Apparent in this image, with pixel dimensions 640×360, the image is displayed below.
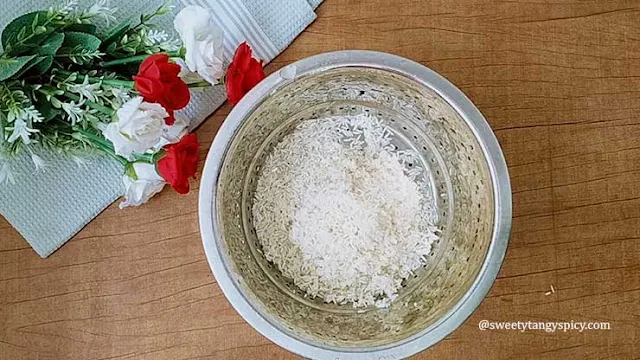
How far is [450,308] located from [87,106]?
1.33ft

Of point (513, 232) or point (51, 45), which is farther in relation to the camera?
point (513, 232)

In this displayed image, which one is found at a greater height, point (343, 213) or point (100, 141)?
point (100, 141)

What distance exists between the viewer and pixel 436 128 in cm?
88

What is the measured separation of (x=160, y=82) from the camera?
74 centimetres

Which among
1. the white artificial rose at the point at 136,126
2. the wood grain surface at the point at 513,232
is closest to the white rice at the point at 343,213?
the wood grain surface at the point at 513,232

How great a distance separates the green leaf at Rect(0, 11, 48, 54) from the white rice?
267 mm

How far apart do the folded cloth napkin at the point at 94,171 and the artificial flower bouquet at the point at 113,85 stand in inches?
0.9

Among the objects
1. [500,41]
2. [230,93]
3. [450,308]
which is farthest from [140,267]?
[500,41]

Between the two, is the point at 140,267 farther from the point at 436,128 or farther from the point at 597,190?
the point at 597,190

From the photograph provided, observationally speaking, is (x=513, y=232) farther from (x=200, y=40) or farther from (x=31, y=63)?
(x=31, y=63)

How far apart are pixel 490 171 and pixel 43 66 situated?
1.45 feet

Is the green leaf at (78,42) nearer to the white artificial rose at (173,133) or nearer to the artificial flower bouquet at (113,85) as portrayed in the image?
the artificial flower bouquet at (113,85)

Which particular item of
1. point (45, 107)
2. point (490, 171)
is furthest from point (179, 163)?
point (490, 171)

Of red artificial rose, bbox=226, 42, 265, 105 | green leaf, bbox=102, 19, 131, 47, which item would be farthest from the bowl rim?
green leaf, bbox=102, 19, 131, 47
